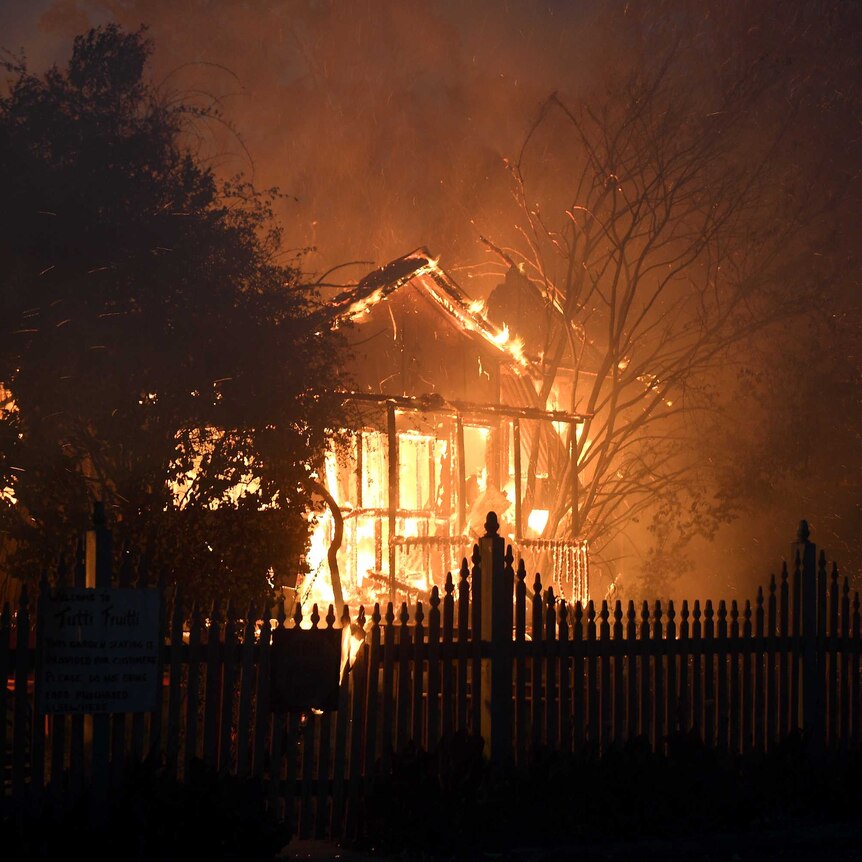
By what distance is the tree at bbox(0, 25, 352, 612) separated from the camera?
36.6ft

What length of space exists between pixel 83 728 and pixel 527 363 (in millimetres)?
14177

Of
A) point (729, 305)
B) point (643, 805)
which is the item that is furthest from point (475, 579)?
point (729, 305)

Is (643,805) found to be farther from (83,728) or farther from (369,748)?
(83,728)

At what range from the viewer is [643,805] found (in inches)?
372

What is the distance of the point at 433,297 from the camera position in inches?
770

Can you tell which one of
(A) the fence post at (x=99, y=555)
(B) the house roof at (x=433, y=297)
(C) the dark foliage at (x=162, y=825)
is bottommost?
(C) the dark foliage at (x=162, y=825)

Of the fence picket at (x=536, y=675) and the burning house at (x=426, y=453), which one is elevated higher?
the burning house at (x=426, y=453)

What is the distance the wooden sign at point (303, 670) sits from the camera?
863cm

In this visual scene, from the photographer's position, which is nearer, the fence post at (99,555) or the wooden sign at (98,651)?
the wooden sign at (98,651)

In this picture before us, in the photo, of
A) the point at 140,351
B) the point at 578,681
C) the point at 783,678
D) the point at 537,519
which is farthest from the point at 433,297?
the point at 578,681

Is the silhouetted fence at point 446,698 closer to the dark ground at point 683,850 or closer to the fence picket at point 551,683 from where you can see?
the fence picket at point 551,683

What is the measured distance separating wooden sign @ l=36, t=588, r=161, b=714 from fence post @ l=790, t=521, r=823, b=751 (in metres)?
5.93

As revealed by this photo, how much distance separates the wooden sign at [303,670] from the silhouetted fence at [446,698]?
2.3 inches

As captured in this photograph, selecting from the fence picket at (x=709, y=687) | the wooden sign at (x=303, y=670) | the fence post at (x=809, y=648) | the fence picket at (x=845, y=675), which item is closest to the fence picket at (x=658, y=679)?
the fence picket at (x=709, y=687)
